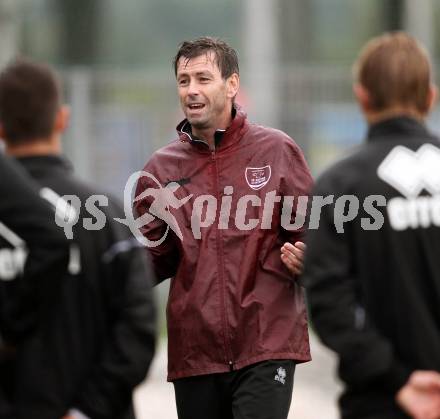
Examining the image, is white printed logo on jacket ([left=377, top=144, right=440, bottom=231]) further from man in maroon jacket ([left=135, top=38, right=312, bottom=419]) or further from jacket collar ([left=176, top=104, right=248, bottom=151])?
jacket collar ([left=176, top=104, right=248, bottom=151])

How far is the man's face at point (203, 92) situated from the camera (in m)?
6.20

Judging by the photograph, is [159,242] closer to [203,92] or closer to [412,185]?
[203,92]

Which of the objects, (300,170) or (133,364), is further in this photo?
(300,170)

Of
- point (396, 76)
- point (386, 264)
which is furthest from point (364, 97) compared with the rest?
point (386, 264)

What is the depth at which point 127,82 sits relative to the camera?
1453cm

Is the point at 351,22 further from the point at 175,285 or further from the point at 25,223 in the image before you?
the point at 25,223

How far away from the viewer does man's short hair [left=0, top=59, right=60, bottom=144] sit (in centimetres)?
470

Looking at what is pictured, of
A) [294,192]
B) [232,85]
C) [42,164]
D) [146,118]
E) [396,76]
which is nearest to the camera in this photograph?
[42,164]

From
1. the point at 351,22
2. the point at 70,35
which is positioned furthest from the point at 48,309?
the point at 351,22

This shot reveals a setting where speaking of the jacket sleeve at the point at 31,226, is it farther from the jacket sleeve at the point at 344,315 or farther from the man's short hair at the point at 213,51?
the man's short hair at the point at 213,51

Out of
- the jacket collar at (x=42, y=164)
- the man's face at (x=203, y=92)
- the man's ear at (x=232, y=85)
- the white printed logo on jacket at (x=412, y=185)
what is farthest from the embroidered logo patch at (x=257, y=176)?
the jacket collar at (x=42, y=164)

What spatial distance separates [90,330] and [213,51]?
2.11 metres

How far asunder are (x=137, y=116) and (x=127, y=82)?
54cm

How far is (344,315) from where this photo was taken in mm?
4656
